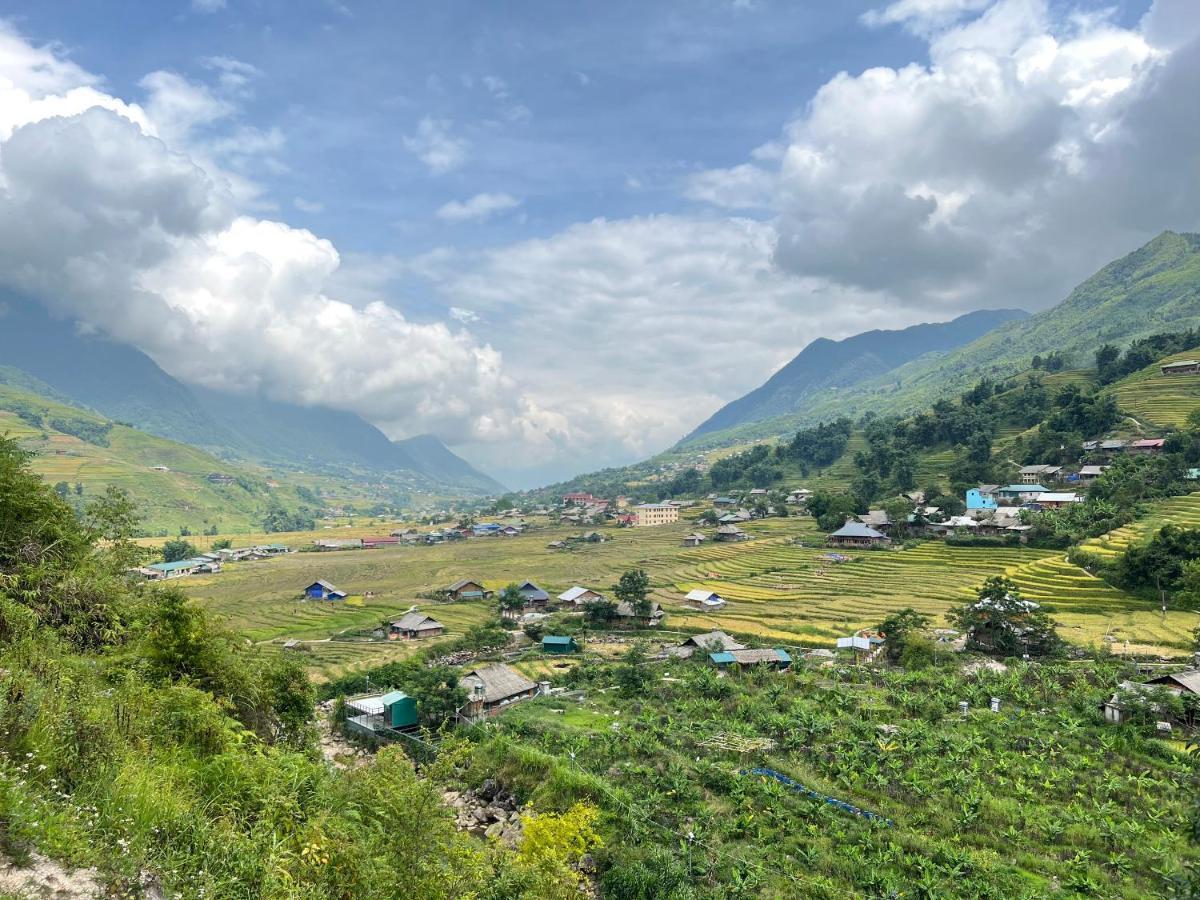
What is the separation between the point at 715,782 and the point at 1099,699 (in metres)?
15.5

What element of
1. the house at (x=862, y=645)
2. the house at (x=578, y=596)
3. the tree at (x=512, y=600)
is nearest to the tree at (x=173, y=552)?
the tree at (x=512, y=600)

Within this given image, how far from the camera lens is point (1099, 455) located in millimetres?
68250

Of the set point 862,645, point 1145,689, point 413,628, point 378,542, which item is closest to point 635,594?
point 862,645

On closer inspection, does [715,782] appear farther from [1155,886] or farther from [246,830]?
[246,830]

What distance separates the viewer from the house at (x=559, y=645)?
39.4 m

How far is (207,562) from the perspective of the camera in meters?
78.8

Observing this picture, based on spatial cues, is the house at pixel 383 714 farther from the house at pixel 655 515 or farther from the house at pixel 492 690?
the house at pixel 655 515

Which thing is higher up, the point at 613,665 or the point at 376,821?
the point at 376,821

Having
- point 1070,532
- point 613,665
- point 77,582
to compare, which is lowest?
point 613,665

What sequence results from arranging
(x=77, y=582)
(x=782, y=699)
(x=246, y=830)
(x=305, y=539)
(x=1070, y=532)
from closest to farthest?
1. (x=246, y=830)
2. (x=77, y=582)
3. (x=782, y=699)
4. (x=1070, y=532)
5. (x=305, y=539)

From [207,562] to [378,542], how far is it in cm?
2845

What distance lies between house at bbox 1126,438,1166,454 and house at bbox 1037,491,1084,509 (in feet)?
27.7

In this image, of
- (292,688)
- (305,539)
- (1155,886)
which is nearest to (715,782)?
(1155,886)

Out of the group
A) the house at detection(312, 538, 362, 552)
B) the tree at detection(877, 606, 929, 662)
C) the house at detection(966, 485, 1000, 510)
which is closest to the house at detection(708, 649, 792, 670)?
the tree at detection(877, 606, 929, 662)
